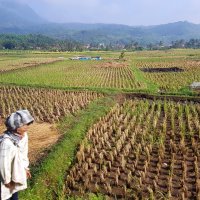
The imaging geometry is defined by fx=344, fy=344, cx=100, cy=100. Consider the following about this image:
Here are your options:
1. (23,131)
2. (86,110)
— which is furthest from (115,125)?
(23,131)

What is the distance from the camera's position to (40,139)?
10.7m

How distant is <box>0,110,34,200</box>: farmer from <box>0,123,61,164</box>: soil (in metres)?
3.95

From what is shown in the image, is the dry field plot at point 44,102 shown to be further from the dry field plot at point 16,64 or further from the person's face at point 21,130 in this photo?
the dry field plot at point 16,64

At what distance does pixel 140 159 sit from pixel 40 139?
342cm

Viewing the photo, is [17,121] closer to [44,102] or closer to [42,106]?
[42,106]

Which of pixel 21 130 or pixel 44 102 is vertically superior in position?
pixel 21 130

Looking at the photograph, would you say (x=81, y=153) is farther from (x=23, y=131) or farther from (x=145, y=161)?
(x=23, y=131)

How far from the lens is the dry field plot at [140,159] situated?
23.6 ft

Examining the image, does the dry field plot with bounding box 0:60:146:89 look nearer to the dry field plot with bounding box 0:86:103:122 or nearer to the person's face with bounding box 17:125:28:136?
the dry field plot with bounding box 0:86:103:122

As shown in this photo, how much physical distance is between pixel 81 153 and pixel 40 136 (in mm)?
2508

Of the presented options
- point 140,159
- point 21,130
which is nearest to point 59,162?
point 140,159

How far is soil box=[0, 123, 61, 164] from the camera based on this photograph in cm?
916

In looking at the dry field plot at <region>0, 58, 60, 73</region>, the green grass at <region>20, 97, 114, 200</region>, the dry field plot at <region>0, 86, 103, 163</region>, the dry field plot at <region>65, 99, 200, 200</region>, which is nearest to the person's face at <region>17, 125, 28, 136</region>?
the green grass at <region>20, 97, 114, 200</region>

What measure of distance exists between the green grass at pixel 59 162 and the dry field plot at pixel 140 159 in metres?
0.26
